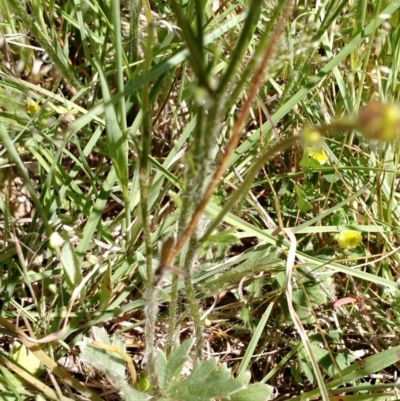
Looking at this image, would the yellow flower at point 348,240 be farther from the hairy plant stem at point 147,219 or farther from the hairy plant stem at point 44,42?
the hairy plant stem at point 44,42

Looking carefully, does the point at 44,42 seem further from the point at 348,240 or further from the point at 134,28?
the point at 348,240

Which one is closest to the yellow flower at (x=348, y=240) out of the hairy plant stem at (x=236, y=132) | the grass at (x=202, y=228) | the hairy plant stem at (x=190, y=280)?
the grass at (x=202, y=228)

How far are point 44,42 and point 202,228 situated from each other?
2.52ft

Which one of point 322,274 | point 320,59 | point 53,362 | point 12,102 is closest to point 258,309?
point 322,274

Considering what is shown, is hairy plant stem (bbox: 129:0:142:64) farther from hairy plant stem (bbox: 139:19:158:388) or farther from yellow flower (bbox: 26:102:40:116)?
hairy plant stem (bbox: 139:19:158:388)

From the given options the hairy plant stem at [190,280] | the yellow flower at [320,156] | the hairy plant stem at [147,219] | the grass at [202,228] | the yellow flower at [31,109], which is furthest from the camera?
the yellow flower at [320,156]

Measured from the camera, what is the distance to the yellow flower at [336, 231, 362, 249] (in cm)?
172

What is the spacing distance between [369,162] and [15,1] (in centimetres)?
121

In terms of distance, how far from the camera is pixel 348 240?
67.7 inches

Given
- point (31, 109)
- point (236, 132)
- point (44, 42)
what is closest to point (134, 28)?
point (44, 42)

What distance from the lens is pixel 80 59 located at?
2158mm

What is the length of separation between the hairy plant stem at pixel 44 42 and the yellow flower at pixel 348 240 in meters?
0.93

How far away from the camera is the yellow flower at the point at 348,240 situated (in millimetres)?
1717

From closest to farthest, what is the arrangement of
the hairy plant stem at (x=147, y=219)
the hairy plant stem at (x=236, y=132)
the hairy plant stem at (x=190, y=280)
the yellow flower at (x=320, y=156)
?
the hairy plant stem at (x=236, y=132)
the hairy plant stem at (x=147, y=219)
the hairy plant stem at (x=190, y=280)
the yellow flower at (x=320, y=156)
